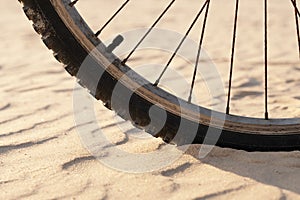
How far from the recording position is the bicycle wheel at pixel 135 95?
2.04 metres

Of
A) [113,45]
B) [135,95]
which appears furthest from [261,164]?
[113,45]

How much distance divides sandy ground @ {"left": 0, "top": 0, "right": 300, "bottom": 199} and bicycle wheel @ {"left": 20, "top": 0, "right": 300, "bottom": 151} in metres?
0.08

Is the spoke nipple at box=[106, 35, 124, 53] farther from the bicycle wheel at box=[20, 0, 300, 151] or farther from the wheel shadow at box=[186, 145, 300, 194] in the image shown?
the wheel shadow at box=[186, 145, 300, 194]

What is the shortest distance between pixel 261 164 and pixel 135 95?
0.53m

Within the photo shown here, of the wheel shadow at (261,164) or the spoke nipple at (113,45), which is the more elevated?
the spoke nipple at (113,45)

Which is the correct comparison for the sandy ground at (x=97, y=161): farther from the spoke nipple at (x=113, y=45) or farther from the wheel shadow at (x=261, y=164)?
the spoke nipple at (x=113, y=45)

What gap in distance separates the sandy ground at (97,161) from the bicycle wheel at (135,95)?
78 millimetres

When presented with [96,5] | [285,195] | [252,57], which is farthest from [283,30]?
[285,195]

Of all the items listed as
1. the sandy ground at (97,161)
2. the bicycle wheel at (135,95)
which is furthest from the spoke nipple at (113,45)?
the sandy ground at (97,161)

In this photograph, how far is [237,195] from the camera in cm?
197

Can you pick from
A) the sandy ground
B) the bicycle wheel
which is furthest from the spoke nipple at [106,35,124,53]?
the sandy ground

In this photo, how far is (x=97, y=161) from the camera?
2.24m

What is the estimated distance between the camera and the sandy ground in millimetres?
1998

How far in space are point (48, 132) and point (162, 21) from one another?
2806 mm
